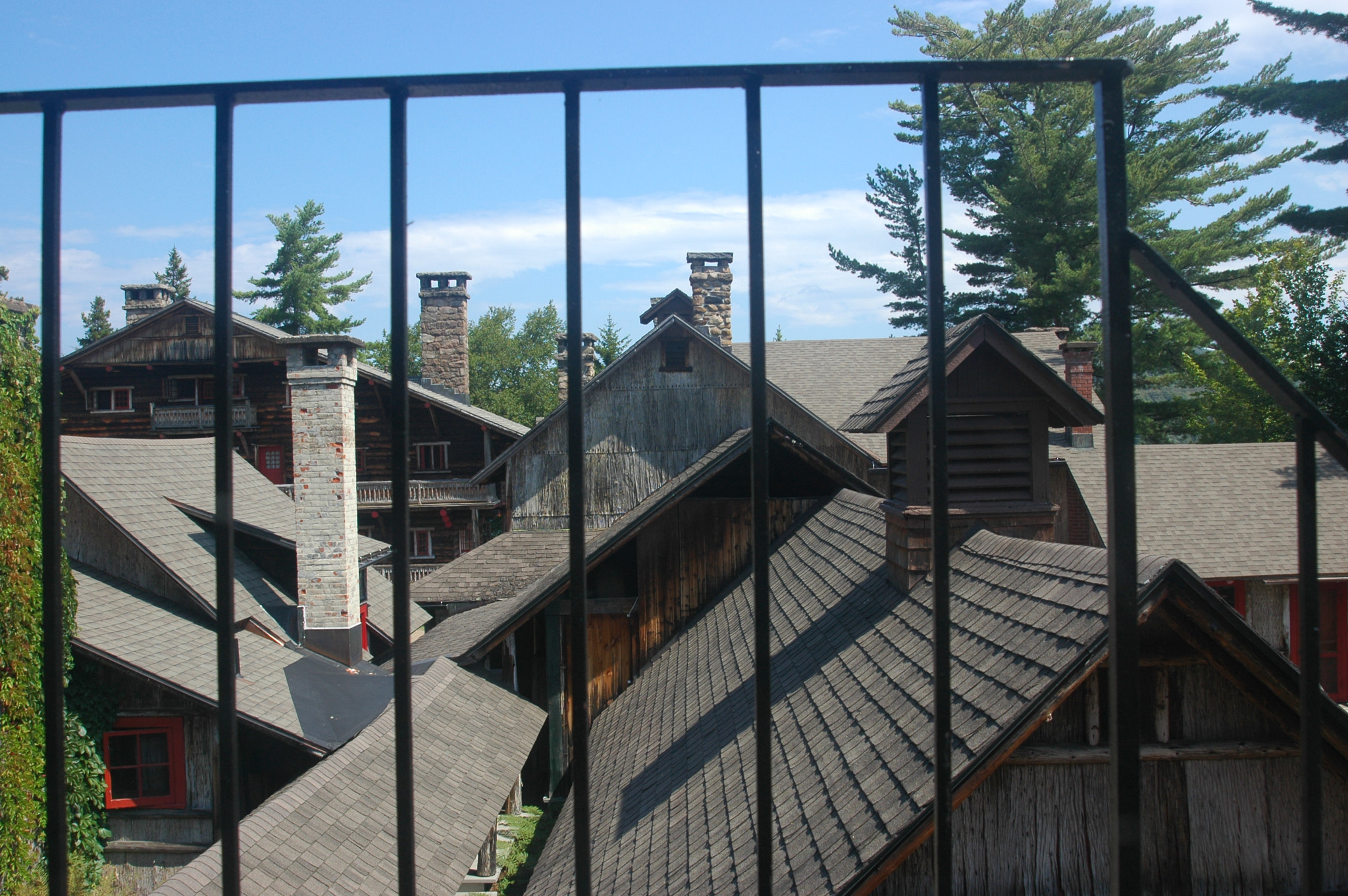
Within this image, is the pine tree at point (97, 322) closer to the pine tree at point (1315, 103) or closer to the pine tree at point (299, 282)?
the pine tree at point (299, 282)

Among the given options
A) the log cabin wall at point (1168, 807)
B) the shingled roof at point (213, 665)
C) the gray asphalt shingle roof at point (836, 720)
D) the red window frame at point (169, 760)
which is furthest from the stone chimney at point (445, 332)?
the log cabin wall at point (1168, 807)

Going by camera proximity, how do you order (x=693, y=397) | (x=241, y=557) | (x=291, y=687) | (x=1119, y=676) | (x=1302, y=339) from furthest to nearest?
1. (x=1302, y=339)
2. (x=693, y=397)
3. (x=241, y=557)
4. (x=291, y=687)
5. (x=1119, y=676)

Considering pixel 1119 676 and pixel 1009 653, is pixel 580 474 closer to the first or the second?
pixel 1119 676

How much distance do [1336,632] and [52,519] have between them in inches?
737

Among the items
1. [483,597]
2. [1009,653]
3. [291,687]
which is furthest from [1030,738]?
[483,597]

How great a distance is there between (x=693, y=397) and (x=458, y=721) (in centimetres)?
1088

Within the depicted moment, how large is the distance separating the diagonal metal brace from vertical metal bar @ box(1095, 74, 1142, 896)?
0.05 m

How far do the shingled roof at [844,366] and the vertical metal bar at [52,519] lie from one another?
62.2 feet

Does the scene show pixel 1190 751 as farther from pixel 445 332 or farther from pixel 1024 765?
pixel 445 332

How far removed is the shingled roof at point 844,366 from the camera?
839 inches

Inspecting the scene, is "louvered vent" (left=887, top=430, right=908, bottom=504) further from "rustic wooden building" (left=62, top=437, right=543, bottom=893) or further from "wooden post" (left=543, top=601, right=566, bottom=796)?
"wooden post" (left=543, top=601, right=566, bottom=796)

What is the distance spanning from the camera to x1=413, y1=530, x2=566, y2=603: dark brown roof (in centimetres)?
1603

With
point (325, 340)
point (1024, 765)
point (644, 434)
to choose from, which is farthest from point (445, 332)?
point (1024, 765)

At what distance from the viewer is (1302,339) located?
22.9 m
